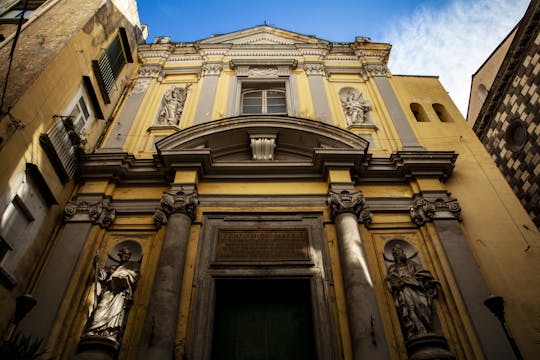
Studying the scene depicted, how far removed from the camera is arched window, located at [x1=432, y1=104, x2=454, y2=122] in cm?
1023

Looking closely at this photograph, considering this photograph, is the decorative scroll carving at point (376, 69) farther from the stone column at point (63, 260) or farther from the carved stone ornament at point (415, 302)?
the stone column at point (63, 260)

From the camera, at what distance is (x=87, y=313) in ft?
20.6

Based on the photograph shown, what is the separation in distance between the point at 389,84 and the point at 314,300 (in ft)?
23.6

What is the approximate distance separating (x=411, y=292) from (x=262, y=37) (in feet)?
34.1

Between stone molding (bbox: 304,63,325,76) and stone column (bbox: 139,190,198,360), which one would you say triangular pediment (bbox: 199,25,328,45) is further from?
stone column (bbox: 139,190,198,360)

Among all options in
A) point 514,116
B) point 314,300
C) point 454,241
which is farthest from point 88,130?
point 514,116

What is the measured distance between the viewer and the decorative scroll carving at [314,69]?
11.8m

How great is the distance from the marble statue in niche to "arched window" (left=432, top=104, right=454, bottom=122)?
8209mm

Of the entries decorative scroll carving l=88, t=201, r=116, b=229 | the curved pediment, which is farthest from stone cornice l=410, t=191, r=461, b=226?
decorative scroll carving l=88, t=201, r=116, b=229

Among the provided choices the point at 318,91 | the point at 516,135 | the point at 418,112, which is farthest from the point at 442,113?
the point at 516,135

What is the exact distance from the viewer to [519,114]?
1282 cm

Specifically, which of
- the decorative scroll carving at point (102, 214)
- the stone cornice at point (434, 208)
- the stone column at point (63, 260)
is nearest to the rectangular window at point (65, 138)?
the stone column at point (63, 260)

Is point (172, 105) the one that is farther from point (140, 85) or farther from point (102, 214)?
point (102, 214)

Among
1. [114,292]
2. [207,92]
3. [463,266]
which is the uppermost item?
[207,92]
